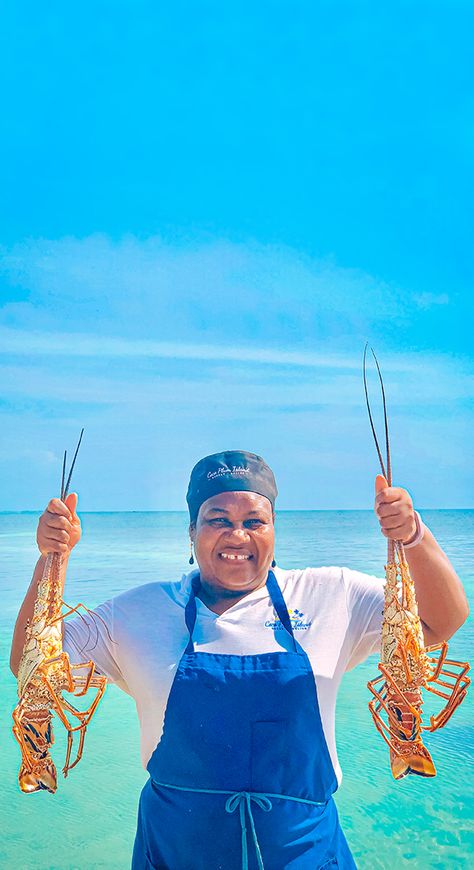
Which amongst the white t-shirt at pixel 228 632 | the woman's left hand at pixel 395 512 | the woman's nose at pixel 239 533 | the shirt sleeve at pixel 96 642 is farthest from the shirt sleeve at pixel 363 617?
the shirt sleeve at pixel 96 642

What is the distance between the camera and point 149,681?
112 inches

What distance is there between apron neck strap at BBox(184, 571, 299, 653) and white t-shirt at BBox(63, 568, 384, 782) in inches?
1.0

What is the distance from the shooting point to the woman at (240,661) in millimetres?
2600

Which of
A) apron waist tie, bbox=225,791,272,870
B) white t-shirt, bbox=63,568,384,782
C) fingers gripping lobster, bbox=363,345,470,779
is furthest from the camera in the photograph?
white t-shirt, bbox=63,568,384,782

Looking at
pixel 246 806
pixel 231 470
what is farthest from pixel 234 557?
pixel 246 806

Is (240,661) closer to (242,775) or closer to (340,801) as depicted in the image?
(242,775)

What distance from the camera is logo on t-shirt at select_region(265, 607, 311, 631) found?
2924 mm

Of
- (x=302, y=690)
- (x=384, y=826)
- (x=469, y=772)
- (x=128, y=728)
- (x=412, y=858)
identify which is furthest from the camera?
(x=128, y=728)

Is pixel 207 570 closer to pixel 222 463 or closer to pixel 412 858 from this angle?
pixel 222 463

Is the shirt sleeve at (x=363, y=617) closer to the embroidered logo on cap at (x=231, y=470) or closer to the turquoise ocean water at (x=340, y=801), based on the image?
the embroidered logo on cap at (x=231, y=470)

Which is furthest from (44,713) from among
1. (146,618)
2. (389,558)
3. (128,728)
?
(128,728)

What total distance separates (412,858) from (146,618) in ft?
11.9

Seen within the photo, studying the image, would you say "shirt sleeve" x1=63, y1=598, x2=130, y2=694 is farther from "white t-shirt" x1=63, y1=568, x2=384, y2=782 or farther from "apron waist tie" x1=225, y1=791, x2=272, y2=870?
"apron waist tie" x1=225, y1=791, x2=272, y2=870

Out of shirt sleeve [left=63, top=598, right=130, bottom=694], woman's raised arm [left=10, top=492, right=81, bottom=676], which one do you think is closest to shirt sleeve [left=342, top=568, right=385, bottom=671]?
shirt sleeve [left=63, top=598, right=130, bottom=694]
